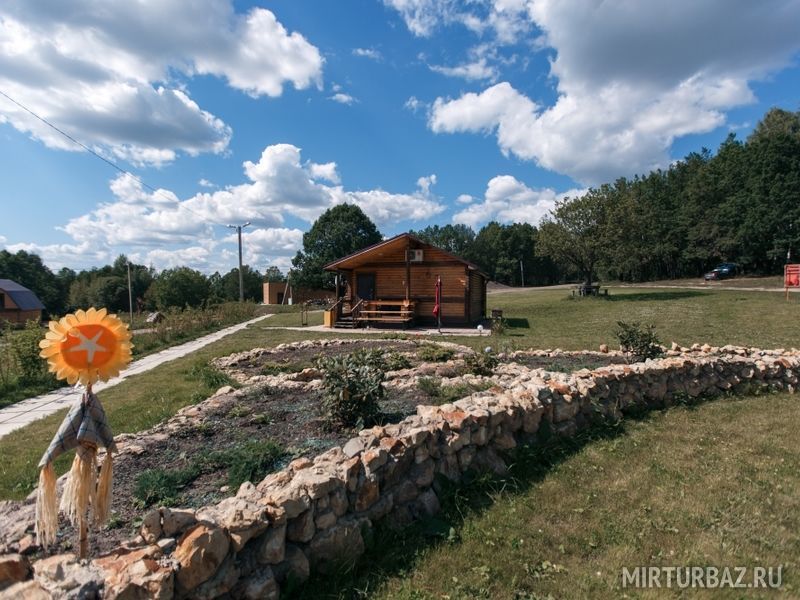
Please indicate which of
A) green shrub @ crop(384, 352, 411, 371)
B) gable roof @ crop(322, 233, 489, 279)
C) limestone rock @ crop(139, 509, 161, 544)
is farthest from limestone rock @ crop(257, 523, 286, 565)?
gable roof @ crop(322, 233, 489, 279)

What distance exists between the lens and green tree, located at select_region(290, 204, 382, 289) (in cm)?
4356

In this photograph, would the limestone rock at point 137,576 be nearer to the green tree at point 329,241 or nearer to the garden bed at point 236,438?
the garden bed at point 236,438

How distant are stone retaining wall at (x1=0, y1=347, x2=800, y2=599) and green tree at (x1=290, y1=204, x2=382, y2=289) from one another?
129 ft

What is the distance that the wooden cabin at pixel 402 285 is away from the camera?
18312 millimetres

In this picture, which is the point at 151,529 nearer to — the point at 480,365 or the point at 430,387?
the point at 430,387

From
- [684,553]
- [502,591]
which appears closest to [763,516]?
[684,553]

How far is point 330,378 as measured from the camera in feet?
14.7

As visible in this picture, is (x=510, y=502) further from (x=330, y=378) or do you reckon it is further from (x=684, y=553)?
(x=330, y=378)

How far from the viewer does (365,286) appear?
19.5 metres

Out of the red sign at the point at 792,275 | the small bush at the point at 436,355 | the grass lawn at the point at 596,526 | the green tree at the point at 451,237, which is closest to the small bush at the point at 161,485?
the grass lawn at the point at 596,526

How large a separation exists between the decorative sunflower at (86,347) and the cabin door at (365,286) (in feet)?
56.3

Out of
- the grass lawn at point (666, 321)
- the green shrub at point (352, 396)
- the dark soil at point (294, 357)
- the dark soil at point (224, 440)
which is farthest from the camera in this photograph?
the grass lawn at point (666, 321)

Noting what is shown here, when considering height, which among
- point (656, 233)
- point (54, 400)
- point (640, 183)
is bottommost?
point (54, 400)

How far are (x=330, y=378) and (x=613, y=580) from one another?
2.85 m
